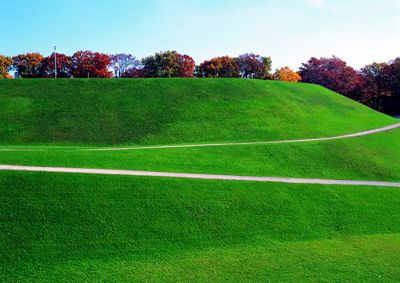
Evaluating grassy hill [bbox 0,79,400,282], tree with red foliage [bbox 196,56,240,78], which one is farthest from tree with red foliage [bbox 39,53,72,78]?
grassy hill [bbox 0,79,400,282]

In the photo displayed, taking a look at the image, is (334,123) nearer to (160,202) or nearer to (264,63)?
(160,202)

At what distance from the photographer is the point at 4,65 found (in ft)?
227

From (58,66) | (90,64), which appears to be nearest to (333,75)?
(90,64)

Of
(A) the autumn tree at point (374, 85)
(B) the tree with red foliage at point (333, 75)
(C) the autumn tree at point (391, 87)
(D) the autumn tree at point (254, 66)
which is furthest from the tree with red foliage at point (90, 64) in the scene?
(C) the autumn tree at point (391, 87)

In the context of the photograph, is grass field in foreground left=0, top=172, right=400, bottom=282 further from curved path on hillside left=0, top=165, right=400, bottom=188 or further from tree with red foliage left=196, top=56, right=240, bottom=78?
tree with red foliage left=196, top=56, right=240, bottom=78

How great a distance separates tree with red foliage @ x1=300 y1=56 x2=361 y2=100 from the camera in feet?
244

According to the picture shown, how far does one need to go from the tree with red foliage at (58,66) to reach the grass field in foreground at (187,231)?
64.1 metres

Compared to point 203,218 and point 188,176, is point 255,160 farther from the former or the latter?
point 203,218

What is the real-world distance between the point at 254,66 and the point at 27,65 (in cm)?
4692

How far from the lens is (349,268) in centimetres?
1177

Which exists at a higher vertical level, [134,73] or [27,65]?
[27,65]

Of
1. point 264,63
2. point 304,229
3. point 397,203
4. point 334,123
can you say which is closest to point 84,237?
point 304,229

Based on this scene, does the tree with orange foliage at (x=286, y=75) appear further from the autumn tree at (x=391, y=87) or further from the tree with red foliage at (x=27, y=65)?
the tree with red foliage at (x=27, y=65)

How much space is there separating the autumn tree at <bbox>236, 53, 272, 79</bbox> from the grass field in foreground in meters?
61.8
